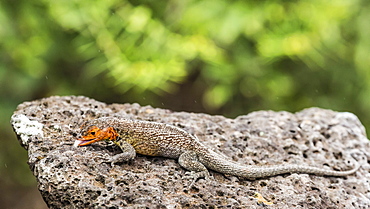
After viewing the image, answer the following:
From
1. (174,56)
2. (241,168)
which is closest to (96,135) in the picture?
(241,168)

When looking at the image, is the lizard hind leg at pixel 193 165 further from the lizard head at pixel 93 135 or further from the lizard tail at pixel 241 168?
the lizard head at pixel 93 135

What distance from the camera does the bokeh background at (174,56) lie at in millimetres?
5590

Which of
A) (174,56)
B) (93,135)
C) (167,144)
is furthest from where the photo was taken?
(174,56)

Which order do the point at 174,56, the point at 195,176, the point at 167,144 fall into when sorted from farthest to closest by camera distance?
the point at 174,56
the point at 167,144
the point at 195,176

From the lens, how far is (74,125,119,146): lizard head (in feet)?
11.1

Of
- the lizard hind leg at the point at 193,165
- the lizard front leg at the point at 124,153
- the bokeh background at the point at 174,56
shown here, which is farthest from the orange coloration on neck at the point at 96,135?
the bokeh background at the point at 174,56

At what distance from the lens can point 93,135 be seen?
3.39 metres

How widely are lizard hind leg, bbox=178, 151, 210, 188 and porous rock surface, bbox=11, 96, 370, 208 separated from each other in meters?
0.06

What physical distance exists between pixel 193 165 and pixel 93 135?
738mm

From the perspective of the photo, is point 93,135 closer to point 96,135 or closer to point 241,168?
point 96,135

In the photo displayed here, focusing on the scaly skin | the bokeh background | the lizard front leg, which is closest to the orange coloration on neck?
the scaly skin

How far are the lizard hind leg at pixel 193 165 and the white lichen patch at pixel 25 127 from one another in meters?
1.02

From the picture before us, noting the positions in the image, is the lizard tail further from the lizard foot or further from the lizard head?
the lizard head

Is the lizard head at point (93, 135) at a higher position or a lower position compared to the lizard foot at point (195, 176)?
higher
